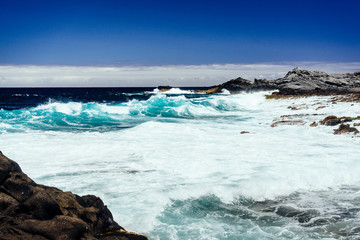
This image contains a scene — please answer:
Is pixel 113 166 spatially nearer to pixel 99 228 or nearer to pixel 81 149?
pixel 81 149

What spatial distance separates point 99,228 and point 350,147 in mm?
10555

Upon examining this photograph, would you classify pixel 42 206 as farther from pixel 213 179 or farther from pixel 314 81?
pixel 314 81

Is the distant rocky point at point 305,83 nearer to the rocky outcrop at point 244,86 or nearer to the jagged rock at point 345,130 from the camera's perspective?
the rocky outcrop at point 244,86

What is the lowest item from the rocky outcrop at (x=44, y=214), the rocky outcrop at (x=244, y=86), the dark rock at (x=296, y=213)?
the dark rock at (x=296, y=213)

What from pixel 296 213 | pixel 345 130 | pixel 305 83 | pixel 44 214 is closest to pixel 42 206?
pixel 44 214

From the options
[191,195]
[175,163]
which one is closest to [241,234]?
[191,195]

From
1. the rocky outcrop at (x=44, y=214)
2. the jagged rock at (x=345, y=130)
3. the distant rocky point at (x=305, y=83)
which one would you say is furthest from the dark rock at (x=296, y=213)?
the distant rocky point at (x=305, y=83)

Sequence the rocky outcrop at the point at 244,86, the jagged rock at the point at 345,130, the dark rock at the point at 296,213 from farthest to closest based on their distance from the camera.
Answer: the rocky outcrop at the point at 244,86 < the jagged rock at the point at 345,130 < the dark rock at the point at 296,213

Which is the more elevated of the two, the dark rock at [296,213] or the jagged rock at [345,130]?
the jagged rock at [345,130]

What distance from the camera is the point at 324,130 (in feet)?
50.7

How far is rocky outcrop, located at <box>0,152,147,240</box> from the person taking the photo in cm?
362

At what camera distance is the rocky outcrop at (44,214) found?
11.9 feet

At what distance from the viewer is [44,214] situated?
12.7 feet

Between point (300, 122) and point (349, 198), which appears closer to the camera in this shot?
point (349, 198)
